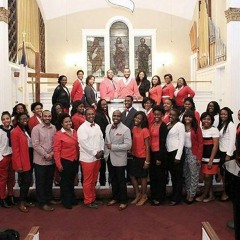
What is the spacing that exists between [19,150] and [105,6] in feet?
36.9

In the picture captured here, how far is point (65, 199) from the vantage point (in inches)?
257

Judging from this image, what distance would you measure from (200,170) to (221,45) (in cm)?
630

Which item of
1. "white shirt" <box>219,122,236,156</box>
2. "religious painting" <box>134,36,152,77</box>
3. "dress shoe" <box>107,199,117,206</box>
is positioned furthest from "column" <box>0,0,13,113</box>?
"religious painting" <box>134,36,152,77</box>

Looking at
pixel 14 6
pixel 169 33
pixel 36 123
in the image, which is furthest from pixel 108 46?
pixel 36 123

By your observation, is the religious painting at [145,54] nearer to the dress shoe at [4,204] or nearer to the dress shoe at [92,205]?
the dress shoe at [92,205]

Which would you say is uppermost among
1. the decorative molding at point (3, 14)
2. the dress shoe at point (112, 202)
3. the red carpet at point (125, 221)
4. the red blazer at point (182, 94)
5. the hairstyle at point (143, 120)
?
the decorative molding at point (3, 14)

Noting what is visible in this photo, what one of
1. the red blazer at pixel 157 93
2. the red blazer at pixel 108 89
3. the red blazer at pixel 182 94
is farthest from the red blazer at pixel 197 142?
the red blazer at pixel 108 89

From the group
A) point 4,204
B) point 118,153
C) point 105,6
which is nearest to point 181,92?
point 118,153

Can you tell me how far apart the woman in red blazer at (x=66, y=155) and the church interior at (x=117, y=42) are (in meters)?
0.71

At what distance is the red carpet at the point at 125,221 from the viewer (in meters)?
5.34

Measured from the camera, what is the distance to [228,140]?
22.0 feet

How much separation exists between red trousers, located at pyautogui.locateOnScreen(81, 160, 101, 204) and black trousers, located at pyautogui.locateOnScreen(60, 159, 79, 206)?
17 cm

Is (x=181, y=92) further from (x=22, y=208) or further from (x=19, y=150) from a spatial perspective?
(x=22, y=208)

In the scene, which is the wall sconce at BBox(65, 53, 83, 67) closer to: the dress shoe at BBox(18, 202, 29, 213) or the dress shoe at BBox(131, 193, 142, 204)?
the dress shoe at BBox(131, 193, 142, 204)
